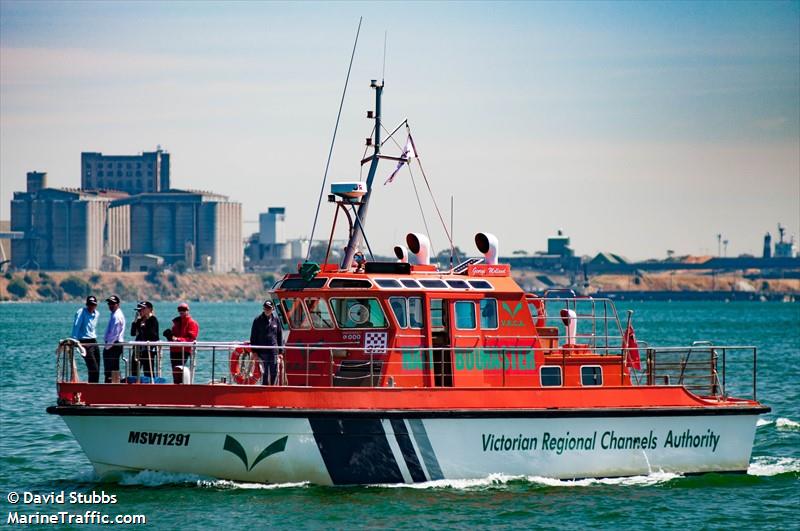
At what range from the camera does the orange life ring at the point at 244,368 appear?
62.2ft

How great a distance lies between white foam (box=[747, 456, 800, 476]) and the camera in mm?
20797

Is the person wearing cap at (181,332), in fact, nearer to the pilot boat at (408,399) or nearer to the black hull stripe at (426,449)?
the pilot boat at (408,399)

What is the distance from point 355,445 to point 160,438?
271cm

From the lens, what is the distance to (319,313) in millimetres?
18984

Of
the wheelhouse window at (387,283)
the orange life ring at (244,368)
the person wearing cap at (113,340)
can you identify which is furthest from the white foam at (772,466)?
the person wearing cap at (113,340)

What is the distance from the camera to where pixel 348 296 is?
18797 millimetres

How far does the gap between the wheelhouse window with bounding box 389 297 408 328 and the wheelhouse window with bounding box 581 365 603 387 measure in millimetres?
3061

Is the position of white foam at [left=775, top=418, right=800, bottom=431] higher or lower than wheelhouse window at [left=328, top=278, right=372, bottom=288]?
lower

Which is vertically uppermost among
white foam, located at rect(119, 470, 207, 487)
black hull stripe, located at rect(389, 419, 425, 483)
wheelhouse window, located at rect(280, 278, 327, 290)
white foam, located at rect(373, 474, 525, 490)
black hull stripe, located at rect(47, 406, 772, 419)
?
wheelhouse window, located at rect(280, 278, 327, 290)

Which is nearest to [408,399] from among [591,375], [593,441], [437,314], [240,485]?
[437,314]

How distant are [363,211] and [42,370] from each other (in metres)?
23.7

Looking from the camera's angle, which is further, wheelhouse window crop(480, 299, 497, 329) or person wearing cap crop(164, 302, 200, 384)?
wheelhouse window crop(480, 299, 497, 329)

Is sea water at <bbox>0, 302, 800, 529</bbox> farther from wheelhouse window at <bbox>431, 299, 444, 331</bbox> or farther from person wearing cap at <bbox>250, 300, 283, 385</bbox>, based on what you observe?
wheelhouse window at <bbox>431, 299, 444, 331</bbox>

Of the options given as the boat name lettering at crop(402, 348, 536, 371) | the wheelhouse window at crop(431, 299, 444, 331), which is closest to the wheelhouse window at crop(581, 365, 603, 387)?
the boat name lettering at crop(402, 348, 536, 371)
